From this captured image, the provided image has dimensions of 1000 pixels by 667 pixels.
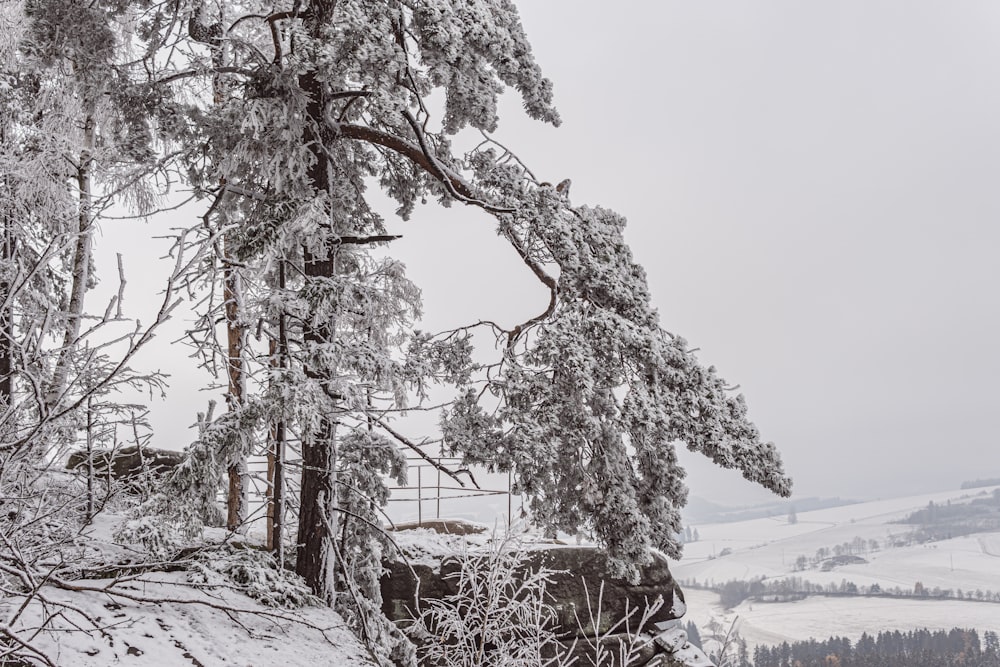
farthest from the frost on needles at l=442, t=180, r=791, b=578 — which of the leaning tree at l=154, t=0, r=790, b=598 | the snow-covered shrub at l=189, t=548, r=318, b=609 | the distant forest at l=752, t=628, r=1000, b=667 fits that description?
the distant forest at l=752, t=628, r=1000, b=667

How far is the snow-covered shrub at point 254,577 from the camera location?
20.3ft

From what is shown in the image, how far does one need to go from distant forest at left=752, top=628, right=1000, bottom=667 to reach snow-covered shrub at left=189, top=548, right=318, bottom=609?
28.1m

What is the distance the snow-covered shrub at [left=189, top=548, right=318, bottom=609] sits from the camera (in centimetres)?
620

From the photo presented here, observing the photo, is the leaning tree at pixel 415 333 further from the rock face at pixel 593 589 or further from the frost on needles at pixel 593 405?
the rock face at pixel 593 589

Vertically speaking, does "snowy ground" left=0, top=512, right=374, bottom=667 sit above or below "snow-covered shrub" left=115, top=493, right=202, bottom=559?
below

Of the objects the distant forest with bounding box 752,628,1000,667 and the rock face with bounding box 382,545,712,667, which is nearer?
the rock face with bounding box 382,545,712,667

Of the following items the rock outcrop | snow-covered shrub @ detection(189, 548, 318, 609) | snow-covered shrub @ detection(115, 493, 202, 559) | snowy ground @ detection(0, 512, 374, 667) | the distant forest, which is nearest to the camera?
snowy ground @ detection(0, 512, 374, 667)

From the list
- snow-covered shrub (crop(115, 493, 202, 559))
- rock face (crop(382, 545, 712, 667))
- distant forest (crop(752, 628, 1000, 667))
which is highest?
snow-covered shrub (crop(115, 493, 202, 559))

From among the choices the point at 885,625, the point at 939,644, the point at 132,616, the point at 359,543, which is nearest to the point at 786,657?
the point at 939,644

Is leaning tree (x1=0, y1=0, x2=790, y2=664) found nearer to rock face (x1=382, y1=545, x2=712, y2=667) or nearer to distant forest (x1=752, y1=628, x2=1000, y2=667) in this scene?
rock face (x1=382, y1=545, x2=712, y2=667)

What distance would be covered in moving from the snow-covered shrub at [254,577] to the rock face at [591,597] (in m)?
3.16

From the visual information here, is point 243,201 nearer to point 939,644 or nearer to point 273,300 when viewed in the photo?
point 273,300

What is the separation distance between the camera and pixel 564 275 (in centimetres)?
669

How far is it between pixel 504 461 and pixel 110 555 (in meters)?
3.53
